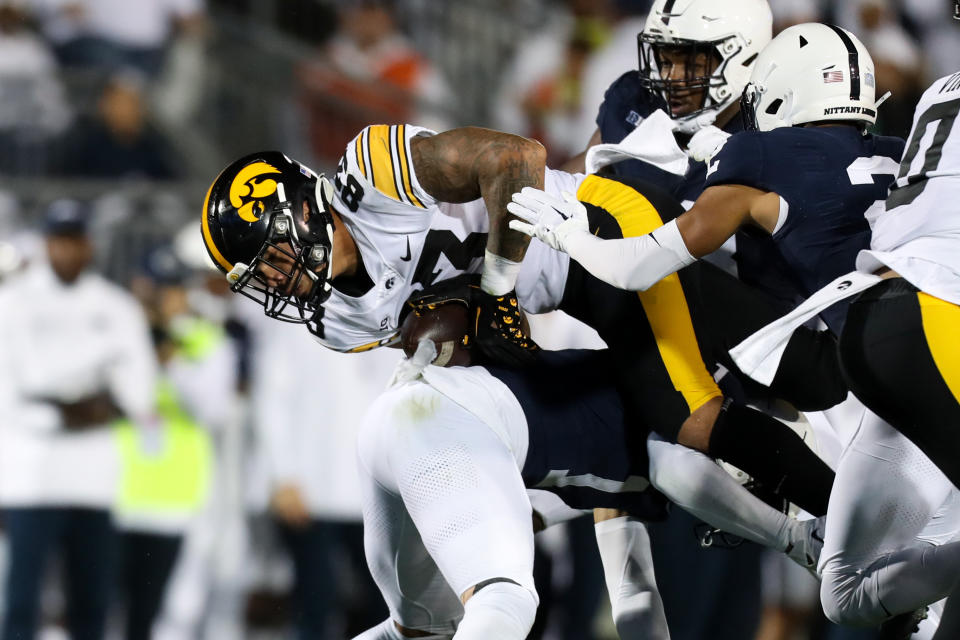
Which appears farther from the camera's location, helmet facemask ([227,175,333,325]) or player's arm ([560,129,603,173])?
player's arm ([560,129,603,173])

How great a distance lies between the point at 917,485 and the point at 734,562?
97.9 inches

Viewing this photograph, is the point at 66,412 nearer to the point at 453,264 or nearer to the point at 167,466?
the point at 167,466

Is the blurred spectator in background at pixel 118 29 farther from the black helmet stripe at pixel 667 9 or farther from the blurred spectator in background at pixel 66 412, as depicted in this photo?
the black helmet stripe at pixel 667 9

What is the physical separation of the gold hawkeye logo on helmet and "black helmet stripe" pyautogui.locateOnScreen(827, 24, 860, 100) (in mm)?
1411

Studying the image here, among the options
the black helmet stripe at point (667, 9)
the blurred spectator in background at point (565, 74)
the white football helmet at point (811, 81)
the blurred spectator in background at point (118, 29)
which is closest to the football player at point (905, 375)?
the white football helmet at point (811, 81)

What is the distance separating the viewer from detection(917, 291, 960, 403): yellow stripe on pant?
263cm

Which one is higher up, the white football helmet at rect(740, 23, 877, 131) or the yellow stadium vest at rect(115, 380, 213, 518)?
Result: the white football helmet at rect(740, 23, 877, 131)

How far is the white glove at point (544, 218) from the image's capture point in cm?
312

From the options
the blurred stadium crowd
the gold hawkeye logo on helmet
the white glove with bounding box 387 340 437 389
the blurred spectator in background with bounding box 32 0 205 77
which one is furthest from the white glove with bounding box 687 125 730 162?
the blurred spectator in background with bounding box 32 0 205 77

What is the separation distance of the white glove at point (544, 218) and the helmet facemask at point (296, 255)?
0.46 metres

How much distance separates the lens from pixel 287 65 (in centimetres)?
715

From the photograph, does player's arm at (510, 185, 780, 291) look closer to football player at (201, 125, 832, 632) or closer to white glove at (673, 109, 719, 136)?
football player at (201, 125, 832, 632)

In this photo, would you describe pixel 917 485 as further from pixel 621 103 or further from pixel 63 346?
pixel 63 346

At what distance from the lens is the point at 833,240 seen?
3.17m
